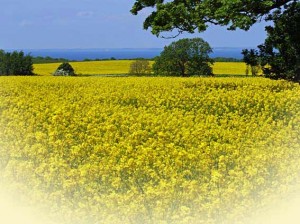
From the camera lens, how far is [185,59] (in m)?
46.6

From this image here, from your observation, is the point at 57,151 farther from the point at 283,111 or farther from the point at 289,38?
the point at 289,38

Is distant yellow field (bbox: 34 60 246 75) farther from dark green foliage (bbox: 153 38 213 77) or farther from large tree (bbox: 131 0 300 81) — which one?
large tree (bbox: 131 0 300 81)

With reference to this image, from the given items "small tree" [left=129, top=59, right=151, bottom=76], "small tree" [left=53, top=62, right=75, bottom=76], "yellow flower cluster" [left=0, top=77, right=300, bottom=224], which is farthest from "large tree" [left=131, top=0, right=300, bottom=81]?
"small tree" [left=129, top=59, right=151, bottom=76]

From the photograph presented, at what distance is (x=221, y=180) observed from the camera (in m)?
7.73

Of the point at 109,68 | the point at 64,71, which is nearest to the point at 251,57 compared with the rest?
the point at 64,71

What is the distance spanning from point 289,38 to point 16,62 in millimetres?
20366

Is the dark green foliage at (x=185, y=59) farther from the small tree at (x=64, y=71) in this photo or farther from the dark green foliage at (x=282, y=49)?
the dark green foliage at (x=282, y=49)

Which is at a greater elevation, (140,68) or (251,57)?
(251,57)

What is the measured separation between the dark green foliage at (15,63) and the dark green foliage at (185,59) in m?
11.3

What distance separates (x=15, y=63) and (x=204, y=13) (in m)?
19.8

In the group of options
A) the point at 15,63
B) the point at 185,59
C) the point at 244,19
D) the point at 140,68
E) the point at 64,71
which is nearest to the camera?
the point at 244,19

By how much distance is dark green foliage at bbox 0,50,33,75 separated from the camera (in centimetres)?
3559

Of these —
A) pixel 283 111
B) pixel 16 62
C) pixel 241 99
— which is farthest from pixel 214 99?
pixel 16 62

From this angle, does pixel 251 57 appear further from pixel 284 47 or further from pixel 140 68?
pixel 140 68
